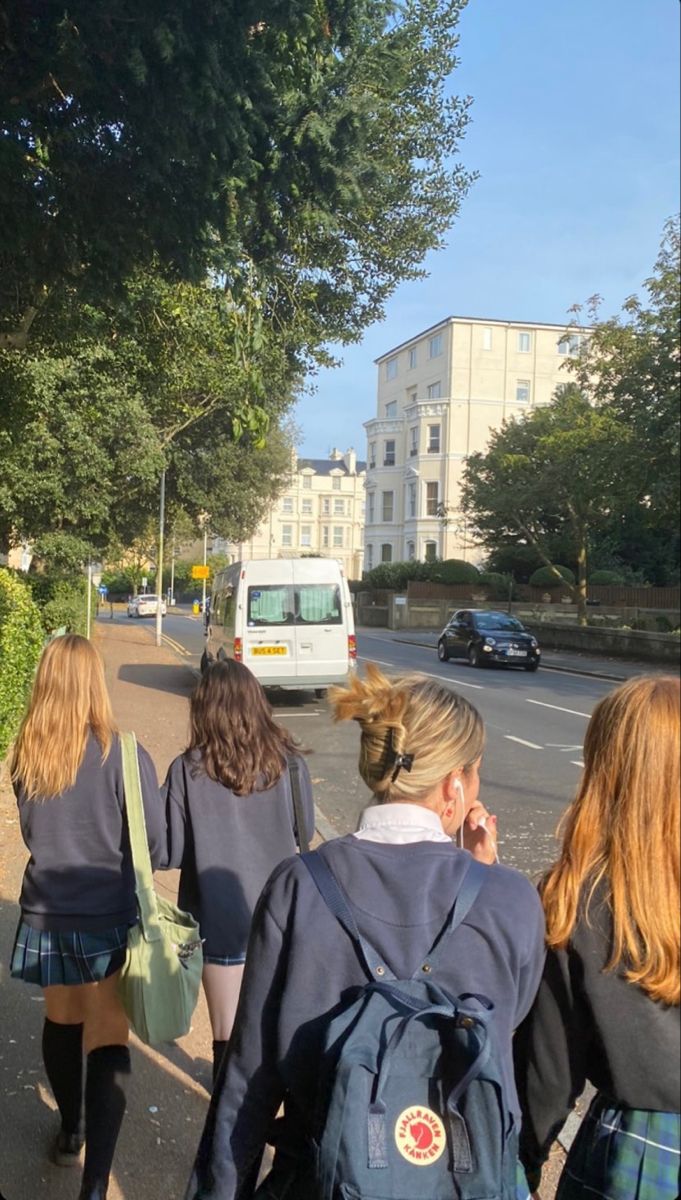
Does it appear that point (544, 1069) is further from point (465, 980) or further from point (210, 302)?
point (210, 302)

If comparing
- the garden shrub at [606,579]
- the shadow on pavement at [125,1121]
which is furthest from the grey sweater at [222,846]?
the garden shrub at [606,579]

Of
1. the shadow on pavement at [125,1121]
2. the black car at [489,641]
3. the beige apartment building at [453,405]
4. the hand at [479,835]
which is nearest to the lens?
the hand at [479,835]

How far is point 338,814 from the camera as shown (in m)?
8.95

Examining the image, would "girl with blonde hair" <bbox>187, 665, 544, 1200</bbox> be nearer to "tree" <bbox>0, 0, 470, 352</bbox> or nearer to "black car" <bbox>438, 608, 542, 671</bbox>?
"tree" <bbox>0, 0, 470, 352</bbox>

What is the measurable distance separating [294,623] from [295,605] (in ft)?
1.03

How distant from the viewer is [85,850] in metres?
3.15

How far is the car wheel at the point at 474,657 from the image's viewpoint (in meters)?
26.1

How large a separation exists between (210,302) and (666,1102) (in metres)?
10.0

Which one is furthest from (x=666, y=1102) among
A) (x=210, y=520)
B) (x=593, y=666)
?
Answer: (x=210, y=520)

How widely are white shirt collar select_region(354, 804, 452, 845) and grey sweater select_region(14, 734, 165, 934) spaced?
4.96ft

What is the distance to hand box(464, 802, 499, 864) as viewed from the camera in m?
2.19

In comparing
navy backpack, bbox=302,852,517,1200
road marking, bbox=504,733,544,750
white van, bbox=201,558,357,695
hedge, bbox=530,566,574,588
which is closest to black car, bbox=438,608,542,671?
white van, bbox=201,558,357,695

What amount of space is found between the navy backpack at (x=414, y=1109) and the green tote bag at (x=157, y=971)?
1.43 m

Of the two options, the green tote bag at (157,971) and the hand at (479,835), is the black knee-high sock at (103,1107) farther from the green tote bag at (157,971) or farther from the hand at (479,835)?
the hand at (479,835)
